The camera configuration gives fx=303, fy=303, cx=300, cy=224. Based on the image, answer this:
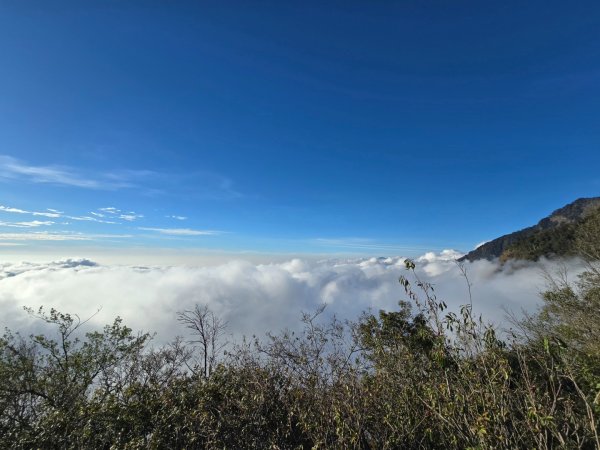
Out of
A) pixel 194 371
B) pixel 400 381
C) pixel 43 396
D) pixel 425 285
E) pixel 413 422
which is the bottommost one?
pixel 43 396

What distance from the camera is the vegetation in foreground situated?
4312 mm

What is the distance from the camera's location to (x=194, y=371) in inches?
478

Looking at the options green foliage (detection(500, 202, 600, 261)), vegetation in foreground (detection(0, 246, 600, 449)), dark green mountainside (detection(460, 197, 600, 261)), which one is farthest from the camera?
dark green mountainside (detection(460, 197, 600, 261))

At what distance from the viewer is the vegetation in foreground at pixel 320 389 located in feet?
14.1

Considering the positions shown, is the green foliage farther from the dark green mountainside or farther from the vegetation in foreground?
the vegetation in foreground

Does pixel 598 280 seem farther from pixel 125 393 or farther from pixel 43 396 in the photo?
pixel 43 396

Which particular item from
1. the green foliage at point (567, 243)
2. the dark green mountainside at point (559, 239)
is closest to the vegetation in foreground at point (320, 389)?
the green foliage at point (567, 243)

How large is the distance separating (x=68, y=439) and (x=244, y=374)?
4660 mm

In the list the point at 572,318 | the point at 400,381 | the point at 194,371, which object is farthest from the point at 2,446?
the point at 572,318

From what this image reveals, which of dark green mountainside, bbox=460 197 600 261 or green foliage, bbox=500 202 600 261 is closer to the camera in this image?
green foliage, bbox=500 202 600 261

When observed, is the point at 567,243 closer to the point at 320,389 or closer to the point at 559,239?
the point at 559,239

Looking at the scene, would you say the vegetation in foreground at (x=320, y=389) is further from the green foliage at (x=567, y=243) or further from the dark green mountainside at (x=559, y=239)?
the dark green mountainside at (x=559, y=239)

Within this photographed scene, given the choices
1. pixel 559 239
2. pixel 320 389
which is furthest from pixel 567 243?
pixel 320 389

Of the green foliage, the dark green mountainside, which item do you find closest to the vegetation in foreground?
the green foliage
